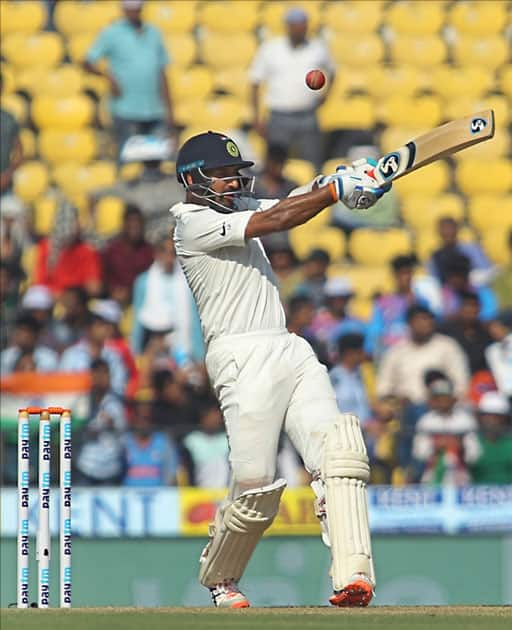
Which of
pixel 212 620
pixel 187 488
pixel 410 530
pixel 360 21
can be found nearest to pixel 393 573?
pixel 410 530

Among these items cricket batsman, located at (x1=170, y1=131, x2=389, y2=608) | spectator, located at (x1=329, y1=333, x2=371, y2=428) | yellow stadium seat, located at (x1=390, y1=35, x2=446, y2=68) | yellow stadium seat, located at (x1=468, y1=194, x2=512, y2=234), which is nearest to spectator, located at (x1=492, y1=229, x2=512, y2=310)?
yellow stadium seat, located at (x1=468, y1=194, x2=512, y2=234)

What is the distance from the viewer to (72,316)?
10.6m

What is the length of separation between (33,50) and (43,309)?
315 centimetres

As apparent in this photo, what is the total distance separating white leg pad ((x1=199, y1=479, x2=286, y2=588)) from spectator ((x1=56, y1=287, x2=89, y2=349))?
4284mm

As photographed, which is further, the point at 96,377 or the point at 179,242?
the point at 96,377

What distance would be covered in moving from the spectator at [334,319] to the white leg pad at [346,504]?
4.50 metres

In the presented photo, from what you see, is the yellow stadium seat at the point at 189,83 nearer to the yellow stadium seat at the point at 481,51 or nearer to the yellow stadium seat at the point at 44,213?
the yellow stadium seat at the point at 44,213

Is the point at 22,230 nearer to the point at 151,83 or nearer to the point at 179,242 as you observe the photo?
the point at 151,83

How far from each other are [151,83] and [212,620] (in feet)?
26.1

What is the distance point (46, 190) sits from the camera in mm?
12227

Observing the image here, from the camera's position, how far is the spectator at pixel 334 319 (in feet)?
34.3

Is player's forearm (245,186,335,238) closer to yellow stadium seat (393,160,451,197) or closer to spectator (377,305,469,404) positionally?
spectator (377,305,469,404)

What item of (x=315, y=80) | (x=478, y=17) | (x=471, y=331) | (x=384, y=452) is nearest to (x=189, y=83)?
(x=478, y=17)

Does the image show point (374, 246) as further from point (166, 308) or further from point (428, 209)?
point (166, 308)
